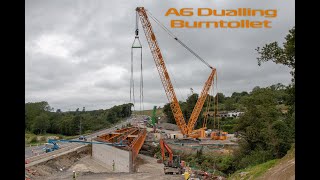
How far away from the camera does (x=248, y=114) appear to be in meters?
45.0

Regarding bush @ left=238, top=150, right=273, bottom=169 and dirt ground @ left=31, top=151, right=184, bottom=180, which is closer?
dirt ground @ left=31, top=151, right=184, bottom=180

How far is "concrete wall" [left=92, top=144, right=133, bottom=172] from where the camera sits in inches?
1257

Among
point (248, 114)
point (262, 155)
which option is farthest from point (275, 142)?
point (248, 114)

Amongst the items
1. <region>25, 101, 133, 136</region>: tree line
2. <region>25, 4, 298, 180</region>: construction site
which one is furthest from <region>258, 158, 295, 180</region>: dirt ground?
<region>25, 101, 133, 136</region>: tree line

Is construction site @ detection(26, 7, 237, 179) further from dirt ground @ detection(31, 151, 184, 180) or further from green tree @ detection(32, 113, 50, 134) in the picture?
green tree @ detection(32, 113, 50, 134)

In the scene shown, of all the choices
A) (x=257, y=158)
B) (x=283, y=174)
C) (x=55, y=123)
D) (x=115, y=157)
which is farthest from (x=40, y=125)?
(x=283, y=174)

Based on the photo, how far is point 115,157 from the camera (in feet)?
114

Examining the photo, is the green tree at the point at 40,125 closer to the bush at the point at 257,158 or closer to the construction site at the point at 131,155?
the construction site at the point at 131,155

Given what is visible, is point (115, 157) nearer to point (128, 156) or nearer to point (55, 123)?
point (128, 156)

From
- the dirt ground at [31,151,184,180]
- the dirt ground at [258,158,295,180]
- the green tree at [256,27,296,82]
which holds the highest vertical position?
the green tree at [256,27,296,82]

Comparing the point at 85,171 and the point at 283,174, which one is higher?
the point at 283,174

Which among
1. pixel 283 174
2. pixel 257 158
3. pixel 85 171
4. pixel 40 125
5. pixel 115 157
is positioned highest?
pixel 283 174

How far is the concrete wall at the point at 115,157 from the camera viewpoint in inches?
1257
